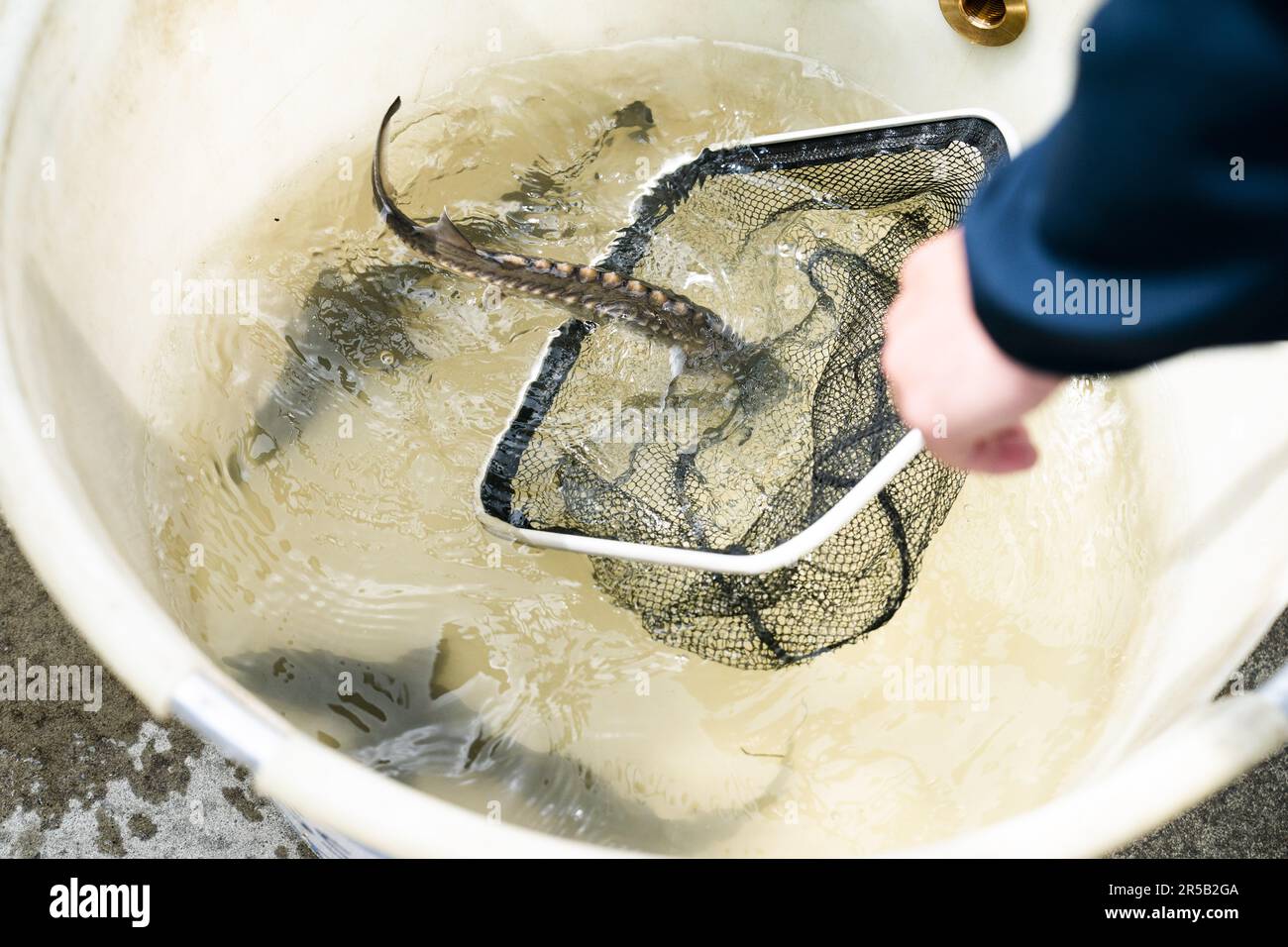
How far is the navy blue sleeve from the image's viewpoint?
0.37m

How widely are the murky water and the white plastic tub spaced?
74 millimetres

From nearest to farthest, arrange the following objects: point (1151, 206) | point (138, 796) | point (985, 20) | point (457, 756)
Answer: point (1151, 206)
point (457, 756)
point (138, 796)
point (985, 20)

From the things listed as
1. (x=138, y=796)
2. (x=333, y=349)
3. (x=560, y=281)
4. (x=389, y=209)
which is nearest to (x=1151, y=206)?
(x=560, y=281)

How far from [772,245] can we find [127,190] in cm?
76

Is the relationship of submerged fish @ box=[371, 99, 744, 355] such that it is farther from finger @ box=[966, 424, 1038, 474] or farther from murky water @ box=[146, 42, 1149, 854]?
finger @ box=[966, 424, 1038, 474]

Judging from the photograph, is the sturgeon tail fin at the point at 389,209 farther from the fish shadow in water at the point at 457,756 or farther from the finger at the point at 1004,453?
the finger at the point at 1004,453

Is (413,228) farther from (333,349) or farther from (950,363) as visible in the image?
(950,363)

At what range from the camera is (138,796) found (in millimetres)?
1147

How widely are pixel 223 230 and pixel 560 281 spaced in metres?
0.43

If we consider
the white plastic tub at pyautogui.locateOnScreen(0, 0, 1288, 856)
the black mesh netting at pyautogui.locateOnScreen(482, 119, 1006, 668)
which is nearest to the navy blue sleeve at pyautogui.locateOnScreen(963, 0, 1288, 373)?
the white plastic tub at pyautogui.locateOnScreen(0, 0, 1288, 856)

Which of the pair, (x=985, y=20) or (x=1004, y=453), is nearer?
(x=1004, y=453)

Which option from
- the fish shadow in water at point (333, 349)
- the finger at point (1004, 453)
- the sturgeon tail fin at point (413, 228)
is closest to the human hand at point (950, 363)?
the finger at point (1004, 453)

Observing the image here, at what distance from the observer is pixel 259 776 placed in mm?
595

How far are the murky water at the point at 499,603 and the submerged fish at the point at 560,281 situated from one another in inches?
3.9
